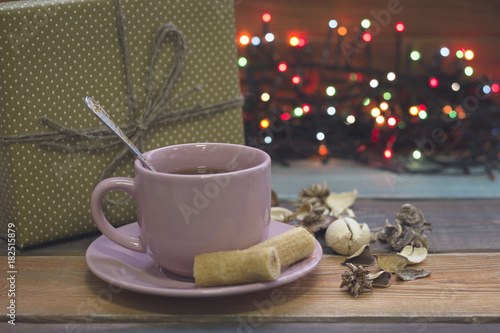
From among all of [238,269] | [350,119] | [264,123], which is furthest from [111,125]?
[350,119]

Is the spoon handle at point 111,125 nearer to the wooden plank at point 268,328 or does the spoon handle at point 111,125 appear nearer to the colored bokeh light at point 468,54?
the wooden plank at point 268,328

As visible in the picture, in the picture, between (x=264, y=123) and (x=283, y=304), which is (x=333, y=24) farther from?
(x=283, y=304)

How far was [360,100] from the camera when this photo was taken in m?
1.36

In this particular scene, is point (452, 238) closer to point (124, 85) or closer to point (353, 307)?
point (353, 307)

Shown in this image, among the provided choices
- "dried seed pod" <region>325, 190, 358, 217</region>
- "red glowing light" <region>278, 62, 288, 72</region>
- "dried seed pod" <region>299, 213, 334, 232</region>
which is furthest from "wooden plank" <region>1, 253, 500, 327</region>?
"red glowing light" <region>278, 62, 288, 72</region>

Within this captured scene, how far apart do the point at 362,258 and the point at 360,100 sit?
647mm

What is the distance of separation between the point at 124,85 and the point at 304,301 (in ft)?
1.39

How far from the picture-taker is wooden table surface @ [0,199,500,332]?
0.64 m

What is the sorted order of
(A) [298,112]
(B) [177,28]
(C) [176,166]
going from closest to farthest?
(C) [176,166] < (B) [177,28] < (A) [298,112]

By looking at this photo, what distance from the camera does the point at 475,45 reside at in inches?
54.8

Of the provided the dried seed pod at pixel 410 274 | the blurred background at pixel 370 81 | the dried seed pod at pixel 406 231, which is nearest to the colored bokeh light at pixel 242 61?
the blurred background at pixel 370 81

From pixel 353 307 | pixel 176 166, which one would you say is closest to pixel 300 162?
pixel 176 166

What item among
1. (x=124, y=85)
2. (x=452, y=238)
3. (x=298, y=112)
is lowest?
(x=452, y=238)

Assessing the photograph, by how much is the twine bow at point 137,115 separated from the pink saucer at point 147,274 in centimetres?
16
